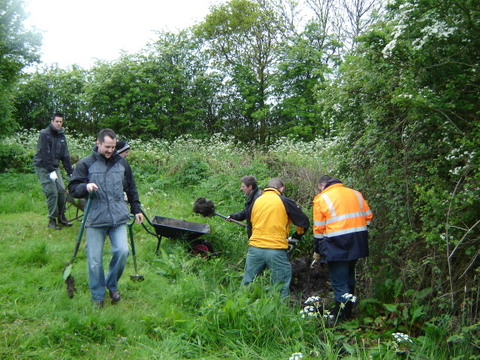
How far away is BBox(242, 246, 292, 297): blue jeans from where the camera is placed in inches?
203

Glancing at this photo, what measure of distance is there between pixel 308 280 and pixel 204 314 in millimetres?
2313

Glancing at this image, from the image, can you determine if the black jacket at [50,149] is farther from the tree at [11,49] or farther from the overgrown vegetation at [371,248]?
the tree at [11,49]

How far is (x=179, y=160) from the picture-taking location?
38.3 ft

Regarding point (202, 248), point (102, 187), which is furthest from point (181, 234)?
point (102, 187)

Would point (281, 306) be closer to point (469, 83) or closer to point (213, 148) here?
point (469, 83)

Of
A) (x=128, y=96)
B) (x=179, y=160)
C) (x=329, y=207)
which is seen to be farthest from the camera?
(x=128, y=96)

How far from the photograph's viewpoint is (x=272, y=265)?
5195 mm

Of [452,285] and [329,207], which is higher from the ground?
[329,207]

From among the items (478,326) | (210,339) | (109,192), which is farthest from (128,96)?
(478,326)

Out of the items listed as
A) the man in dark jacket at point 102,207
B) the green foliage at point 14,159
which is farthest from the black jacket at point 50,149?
the green foliage at point 14,159

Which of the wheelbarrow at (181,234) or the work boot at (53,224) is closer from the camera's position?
the wheelbarrow at (181,234)

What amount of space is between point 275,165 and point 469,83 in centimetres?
612

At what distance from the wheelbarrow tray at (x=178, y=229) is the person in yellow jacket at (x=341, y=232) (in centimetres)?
214

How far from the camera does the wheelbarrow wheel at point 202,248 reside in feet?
21.4
